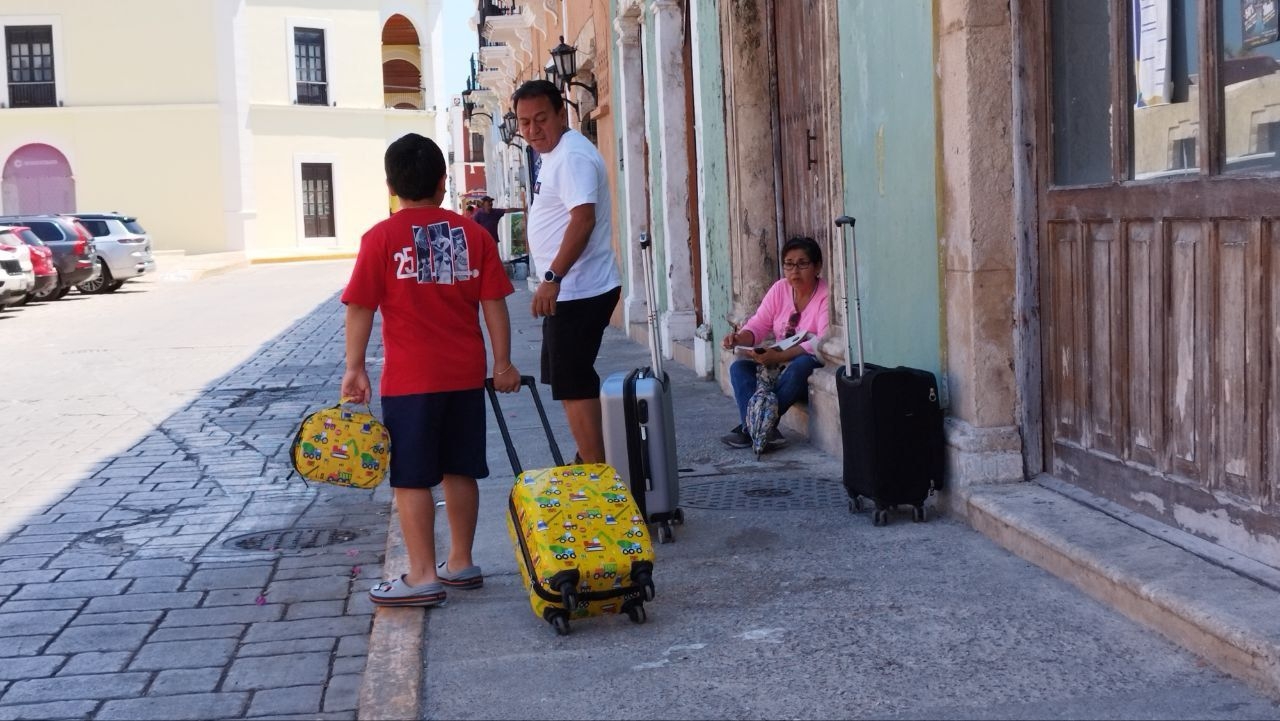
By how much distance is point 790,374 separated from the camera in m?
7.99

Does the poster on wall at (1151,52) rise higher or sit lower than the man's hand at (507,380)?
higher

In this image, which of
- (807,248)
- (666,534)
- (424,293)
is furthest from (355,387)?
(807,248)

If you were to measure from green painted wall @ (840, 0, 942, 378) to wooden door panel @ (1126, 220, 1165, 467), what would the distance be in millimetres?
1170

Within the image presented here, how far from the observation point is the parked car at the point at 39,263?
25.7 meters

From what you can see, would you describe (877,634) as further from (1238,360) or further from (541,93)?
(541,93)

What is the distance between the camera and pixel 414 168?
5148mm

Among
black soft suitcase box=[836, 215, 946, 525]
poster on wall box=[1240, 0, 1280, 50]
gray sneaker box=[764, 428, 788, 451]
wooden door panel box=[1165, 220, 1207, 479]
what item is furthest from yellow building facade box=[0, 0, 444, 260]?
poster on wall box=[1240, 0, 1280, 50]

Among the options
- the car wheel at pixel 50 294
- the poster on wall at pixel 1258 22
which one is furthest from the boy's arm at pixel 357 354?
the car wheel at pixel 50 294

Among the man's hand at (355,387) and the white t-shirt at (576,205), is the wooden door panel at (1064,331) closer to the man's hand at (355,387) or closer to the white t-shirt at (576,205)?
the white t-shirt at (576,205)

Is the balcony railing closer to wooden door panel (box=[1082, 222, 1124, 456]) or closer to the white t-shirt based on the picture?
the white t-shirt

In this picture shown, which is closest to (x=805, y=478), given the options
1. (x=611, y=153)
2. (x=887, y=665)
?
(x=887, y=665)

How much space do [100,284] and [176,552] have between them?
25.8m

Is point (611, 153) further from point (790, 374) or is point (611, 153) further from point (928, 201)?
point (928, 201)

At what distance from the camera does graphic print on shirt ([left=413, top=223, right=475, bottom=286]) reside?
5.09m
